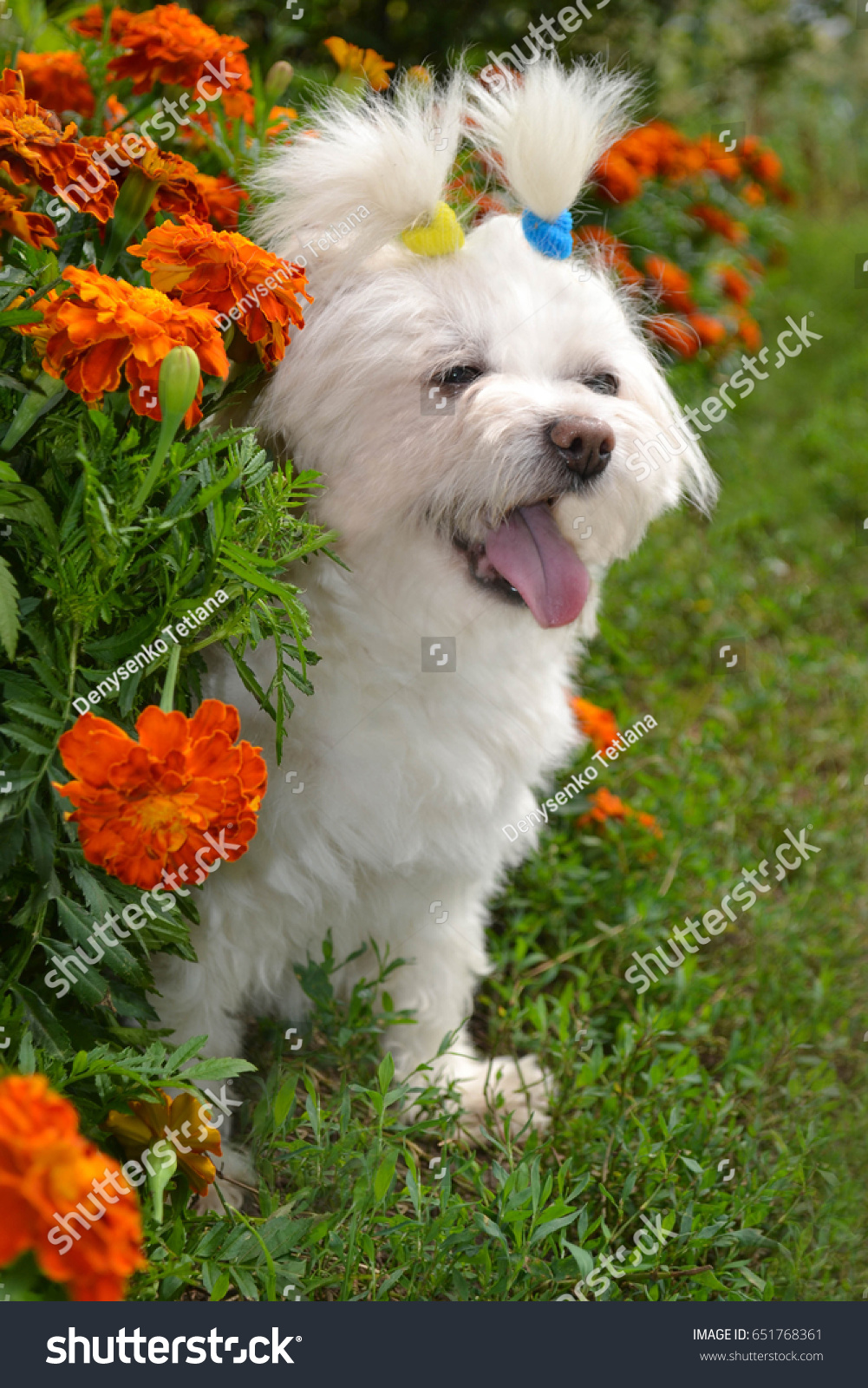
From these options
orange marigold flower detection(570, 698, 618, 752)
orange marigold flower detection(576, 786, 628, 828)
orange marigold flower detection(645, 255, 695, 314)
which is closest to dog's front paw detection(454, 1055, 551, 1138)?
orange marigold flower detection(576, 786, 628, 828)

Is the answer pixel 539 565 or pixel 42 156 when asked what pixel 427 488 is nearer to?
pixel 539 565

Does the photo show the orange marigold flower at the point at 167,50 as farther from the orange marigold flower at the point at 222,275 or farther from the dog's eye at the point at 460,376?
the dog's eye at the point at 460,376

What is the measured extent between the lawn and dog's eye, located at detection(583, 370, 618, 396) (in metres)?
1.03

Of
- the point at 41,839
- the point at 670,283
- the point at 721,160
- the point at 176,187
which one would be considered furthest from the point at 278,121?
the point at 721,160

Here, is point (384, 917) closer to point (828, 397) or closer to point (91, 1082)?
point (91, 1082)

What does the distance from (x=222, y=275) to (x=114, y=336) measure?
19cm

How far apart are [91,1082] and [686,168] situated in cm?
372

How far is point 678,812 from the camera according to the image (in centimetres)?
265

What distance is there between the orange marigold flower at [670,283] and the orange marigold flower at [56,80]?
76.7 inches

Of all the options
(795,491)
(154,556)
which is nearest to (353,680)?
(154,556)

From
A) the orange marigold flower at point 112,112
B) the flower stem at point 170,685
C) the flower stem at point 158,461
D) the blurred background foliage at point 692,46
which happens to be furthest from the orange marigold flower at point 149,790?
the blurred background foliage at point 692,46

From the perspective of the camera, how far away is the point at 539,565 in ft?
5.46

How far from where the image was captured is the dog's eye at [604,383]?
170cm

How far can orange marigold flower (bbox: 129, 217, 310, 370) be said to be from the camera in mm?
1359
